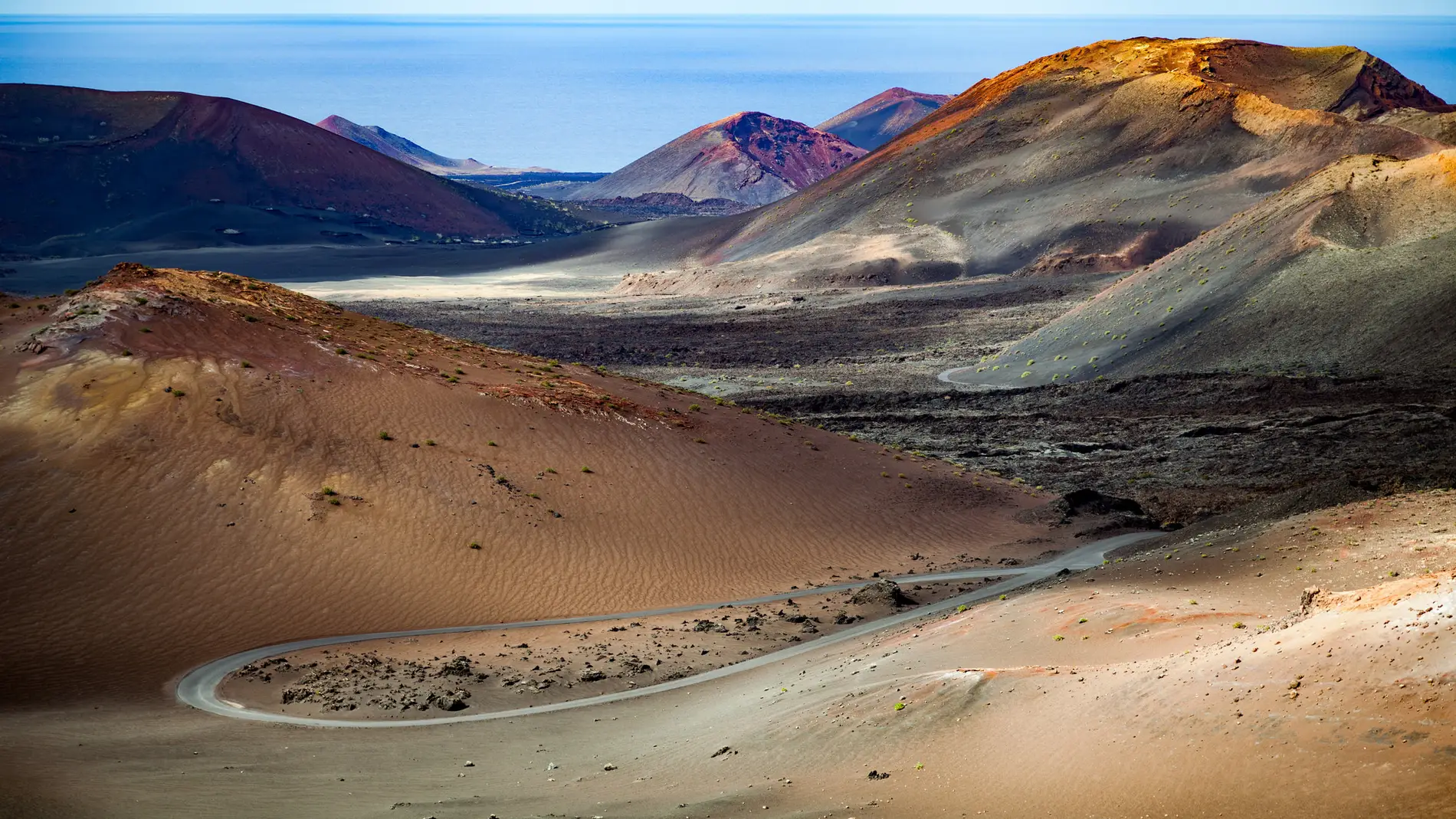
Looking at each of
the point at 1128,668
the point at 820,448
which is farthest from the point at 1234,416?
the point at 1128,668

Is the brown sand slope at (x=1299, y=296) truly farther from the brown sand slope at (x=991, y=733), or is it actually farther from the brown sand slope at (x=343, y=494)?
the brown sand slope at (x=991, y=733)

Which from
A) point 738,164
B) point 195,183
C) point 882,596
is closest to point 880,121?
point 738,164

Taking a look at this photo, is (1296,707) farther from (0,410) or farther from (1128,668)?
(0,410)

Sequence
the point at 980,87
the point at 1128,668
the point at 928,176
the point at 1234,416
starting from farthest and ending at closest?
1. the point at 980,87
2. the point at 928,176
3. the point at 1234,416
4. the point at 1128,668

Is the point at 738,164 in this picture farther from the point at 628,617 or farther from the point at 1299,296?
the point at 628,617

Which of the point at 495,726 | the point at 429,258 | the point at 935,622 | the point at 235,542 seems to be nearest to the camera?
the point at 495,726

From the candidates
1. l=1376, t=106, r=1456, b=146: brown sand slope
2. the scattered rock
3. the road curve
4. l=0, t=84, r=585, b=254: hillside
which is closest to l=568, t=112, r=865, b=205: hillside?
l=0, t=84, r=585, b=254: hillside
